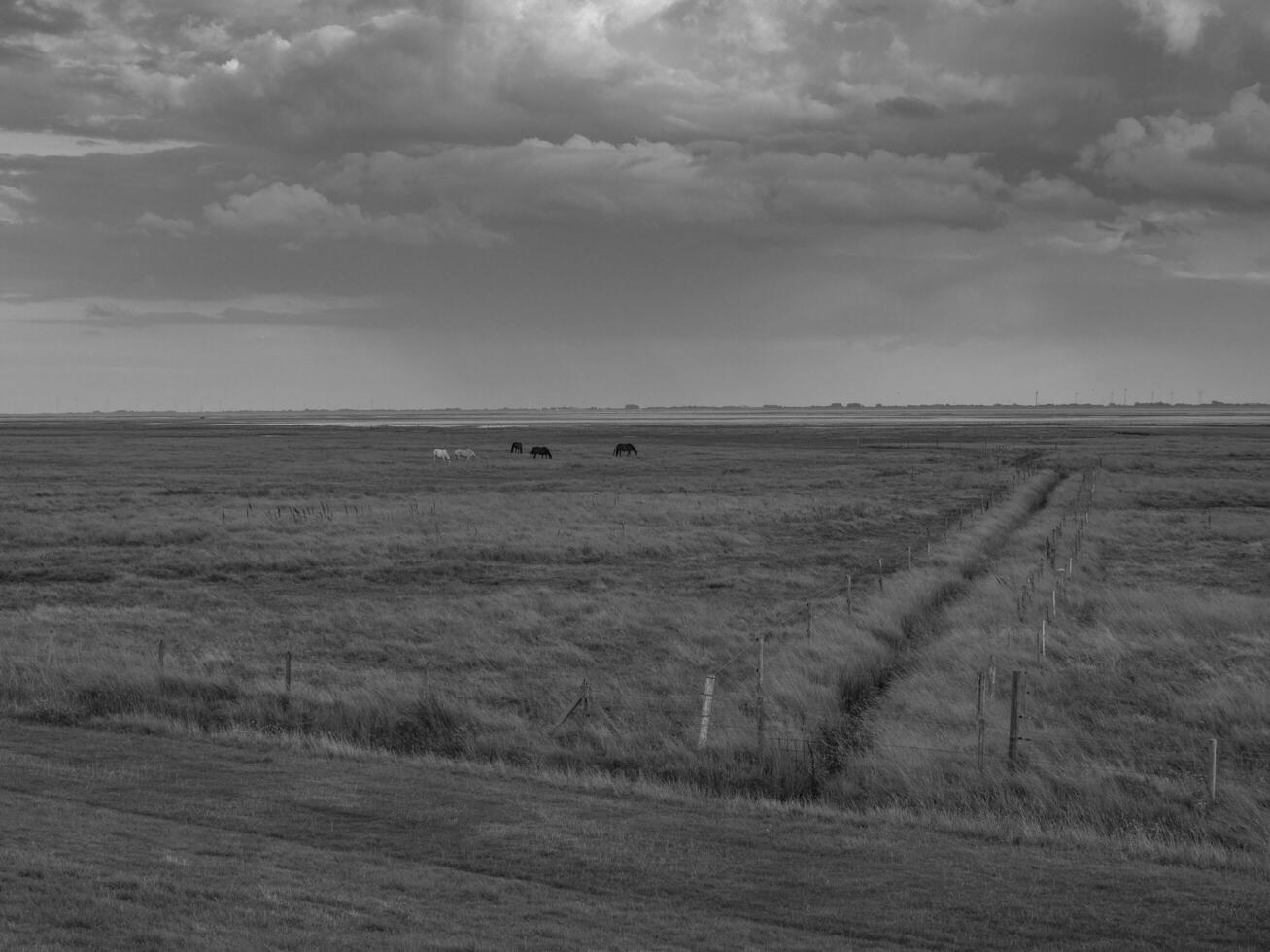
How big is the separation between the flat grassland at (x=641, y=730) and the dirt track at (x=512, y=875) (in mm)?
64

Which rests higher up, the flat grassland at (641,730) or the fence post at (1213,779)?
the fence post at (1213,779)

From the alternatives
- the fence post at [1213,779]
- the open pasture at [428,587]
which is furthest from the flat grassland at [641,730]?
the open pasture at [428,587]

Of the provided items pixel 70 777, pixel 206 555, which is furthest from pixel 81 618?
pixel 70 777

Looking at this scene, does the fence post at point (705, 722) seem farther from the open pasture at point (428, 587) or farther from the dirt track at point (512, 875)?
the dirt track at point (512, 875)

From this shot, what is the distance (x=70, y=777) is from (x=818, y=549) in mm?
34424

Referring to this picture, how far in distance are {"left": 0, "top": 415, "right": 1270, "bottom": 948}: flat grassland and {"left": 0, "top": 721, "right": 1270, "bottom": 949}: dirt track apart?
0.06 metres

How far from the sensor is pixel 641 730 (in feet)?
67.4

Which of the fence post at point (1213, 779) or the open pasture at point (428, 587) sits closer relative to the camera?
the fence post at point (1213, 779)

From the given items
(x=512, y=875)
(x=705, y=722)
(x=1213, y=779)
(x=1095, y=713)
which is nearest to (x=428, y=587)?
(x=705, y=722)

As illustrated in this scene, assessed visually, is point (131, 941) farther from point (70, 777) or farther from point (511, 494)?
point (511, 494)

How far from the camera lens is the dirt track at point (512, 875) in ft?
37.7

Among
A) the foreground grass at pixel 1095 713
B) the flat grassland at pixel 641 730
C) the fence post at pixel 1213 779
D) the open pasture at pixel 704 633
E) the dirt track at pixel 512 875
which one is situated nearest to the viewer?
the dirt track at pixel 512 875

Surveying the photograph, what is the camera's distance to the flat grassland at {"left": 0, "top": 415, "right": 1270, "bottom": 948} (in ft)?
41.0

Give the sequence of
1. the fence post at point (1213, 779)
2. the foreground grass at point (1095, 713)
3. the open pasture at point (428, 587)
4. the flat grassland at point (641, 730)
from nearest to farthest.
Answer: the flat grassland at point (641, 730) < the fence post at point (1213, 779) < the foreground grass at point (1095, 713) < the open pasture at point (428, 587)
